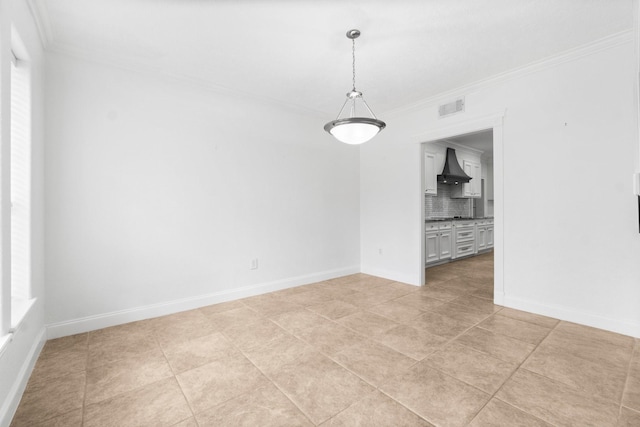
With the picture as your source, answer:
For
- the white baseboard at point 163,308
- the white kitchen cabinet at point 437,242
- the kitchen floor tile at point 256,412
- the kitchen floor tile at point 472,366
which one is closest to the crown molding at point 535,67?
the white kitchen cabinet at point 437,242

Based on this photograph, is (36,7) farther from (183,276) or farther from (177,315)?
(177,315)

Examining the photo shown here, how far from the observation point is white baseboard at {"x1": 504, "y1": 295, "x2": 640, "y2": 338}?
8.53 ft

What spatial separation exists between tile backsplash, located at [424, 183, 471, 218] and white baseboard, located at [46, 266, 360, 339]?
3.42m

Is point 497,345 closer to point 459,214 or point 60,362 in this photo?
point 60,362

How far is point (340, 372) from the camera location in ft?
6.73

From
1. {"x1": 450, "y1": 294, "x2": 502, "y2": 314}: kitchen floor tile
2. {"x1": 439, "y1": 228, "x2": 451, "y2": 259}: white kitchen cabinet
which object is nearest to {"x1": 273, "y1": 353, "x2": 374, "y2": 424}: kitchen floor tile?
{"x1": 450, "y1": 294, "x2": 502, "y2": 314}: kitchen floor tile

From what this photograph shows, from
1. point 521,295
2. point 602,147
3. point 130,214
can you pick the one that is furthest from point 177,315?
point 602,147

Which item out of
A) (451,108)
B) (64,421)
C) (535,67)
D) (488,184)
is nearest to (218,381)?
(64,421)

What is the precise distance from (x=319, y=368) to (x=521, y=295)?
2.58m

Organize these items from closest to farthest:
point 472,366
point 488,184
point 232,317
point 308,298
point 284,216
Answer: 1. point 472,366
2. point 232,317
3. point 308,298
4. point 284,216
5. point 488,184

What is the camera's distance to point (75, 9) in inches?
88.1

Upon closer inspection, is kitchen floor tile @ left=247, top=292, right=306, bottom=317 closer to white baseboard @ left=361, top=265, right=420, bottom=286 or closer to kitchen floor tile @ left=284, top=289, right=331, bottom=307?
kitchen floor tile @ left=284, top=289, right=331, bottom=307

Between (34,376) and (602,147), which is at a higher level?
(602,147)

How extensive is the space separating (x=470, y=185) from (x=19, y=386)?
7969 mm
